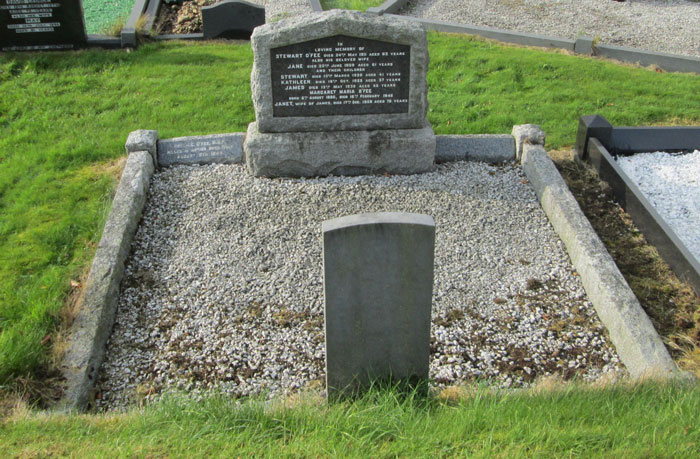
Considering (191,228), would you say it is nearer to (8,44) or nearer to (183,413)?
(183,413)

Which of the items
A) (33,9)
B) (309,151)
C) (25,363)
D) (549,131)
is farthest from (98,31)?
(25,363)

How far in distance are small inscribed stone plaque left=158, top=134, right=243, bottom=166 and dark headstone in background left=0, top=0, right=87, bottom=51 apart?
155 inches

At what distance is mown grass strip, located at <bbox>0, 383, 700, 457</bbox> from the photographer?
3033 mm

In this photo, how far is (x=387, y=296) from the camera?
3352 mm

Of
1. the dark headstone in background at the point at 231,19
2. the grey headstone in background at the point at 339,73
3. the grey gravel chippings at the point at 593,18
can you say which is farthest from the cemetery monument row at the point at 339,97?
the grey gravel chippings at the point at 593,18

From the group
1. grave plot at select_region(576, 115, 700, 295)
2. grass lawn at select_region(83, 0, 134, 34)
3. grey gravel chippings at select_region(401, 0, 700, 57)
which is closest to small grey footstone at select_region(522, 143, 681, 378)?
grave plot at select_region(576, 115, 700, 295)

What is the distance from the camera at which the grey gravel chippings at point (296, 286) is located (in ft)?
14.5

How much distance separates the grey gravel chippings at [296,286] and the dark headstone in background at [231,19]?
4.39 metres

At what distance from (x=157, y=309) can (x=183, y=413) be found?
176 centimetres

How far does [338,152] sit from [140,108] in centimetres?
310

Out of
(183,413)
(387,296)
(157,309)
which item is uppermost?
(387,296)

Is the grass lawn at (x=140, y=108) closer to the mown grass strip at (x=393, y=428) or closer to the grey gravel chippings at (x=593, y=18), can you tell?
the mown grass strip at (x=393, y=428)

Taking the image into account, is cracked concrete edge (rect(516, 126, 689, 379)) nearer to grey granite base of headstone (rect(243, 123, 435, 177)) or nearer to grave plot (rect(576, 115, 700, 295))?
grave plot (rect(576, 115, 700, 295))

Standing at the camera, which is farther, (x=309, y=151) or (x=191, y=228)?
(x=309, y=151)
